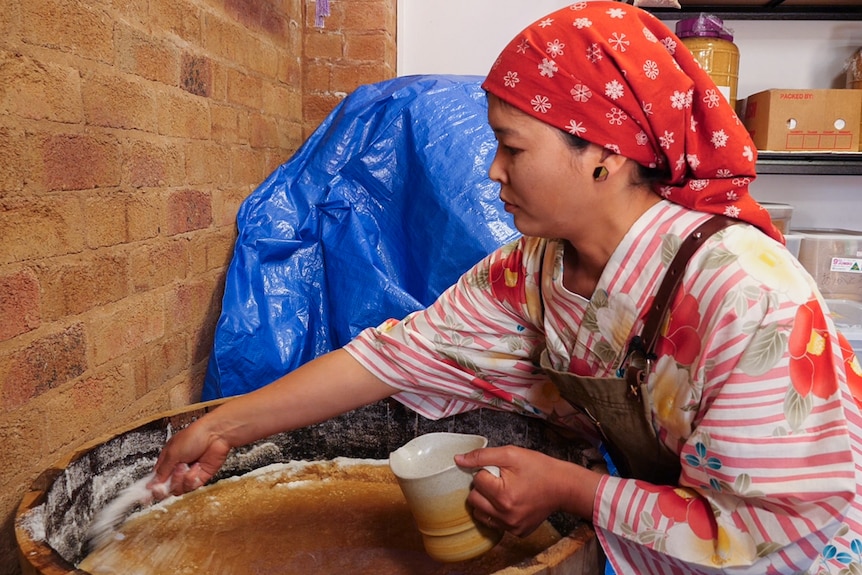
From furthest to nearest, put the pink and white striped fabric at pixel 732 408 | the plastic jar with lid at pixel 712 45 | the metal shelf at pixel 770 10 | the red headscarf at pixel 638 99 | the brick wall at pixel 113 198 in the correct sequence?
the metal shelf at pixel 770 10 → the plastic jar with lid at pixel 712 45 → the brick wall at pixel 113 198 → the red headscarf at pixel 638 99 → the pink and white striped fabric at pixel 732 408

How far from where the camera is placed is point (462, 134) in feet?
6.82

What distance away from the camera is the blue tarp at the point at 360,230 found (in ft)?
6.41

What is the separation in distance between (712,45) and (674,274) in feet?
6.70

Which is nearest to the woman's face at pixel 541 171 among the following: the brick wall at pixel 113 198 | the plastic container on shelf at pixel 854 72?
the brick wall at pixel 113 198

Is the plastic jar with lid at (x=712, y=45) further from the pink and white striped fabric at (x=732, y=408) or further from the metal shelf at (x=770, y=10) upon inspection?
the pink and white striped fabric at (x=732, y=408)

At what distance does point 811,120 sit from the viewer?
2.69 meters

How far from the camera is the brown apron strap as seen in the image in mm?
953

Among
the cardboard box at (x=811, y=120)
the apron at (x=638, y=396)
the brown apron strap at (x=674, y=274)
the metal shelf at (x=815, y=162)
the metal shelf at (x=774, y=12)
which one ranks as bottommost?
the apron at (x=638, y=396)

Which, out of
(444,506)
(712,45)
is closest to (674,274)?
(444,506)

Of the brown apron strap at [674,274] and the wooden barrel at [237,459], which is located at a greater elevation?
the brown apron strap at [674,274]

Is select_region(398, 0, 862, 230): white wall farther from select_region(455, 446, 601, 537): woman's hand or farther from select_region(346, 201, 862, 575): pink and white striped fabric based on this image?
select_region(455, 446, 601, 537): woman's hand

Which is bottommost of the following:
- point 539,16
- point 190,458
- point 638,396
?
point 190,458

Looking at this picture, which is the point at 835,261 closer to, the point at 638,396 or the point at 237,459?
the point at 638,396

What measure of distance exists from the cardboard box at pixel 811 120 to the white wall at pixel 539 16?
1.26ft
